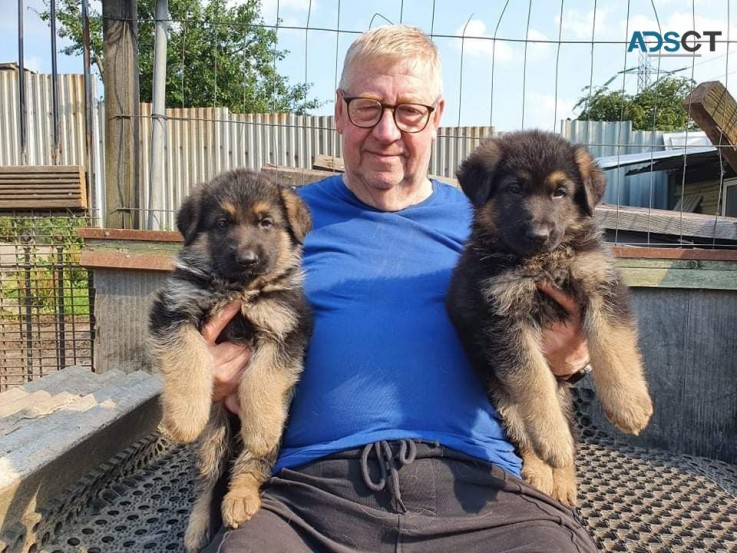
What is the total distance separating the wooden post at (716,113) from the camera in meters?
3.64

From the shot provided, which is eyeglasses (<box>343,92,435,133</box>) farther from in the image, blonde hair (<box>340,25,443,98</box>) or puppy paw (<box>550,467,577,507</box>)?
puppy paw (<box>550,467,577,507</box>)

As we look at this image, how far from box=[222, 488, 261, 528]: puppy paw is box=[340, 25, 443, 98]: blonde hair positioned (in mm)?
1791

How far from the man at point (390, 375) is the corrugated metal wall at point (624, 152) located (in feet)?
11.9

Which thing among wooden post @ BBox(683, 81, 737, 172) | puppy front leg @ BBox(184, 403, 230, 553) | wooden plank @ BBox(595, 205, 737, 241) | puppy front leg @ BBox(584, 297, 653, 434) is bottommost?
puppy front leg @ BBox(184, 403, 230, 553)

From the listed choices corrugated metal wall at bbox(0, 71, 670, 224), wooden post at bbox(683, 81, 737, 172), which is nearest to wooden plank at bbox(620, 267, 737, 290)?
corrugated metal wall at bbox(0, 71, 670, 224)

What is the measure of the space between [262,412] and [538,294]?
1145mm

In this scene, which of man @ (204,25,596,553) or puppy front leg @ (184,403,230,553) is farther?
puppy front leg @ (184,403,230,553)

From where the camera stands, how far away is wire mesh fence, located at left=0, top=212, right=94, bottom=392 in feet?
13.8

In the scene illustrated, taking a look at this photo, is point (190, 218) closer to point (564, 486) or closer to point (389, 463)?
point (389, 463)

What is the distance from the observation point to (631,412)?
206 centimetres

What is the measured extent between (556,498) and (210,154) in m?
4.12

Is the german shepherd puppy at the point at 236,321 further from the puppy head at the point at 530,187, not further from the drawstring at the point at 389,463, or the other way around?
the puppy head at the point at 530,187

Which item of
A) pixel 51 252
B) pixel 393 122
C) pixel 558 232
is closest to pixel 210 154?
pixel 51 252

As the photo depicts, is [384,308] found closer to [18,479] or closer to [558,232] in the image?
[558,232]
